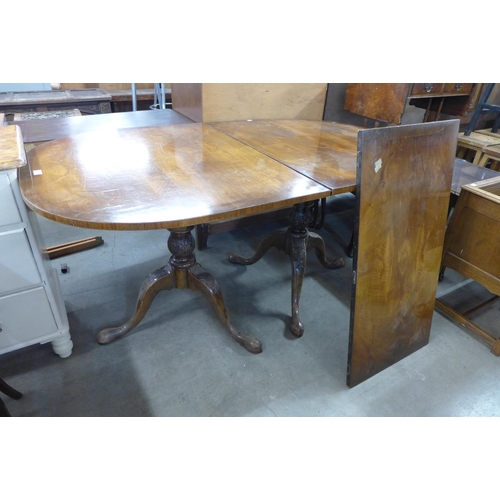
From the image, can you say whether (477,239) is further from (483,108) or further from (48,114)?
(48,114)

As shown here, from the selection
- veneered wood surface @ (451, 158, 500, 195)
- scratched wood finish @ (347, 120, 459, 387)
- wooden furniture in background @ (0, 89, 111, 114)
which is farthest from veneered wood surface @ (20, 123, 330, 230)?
wooden furniture in background @ (0, 89, 111, 114)

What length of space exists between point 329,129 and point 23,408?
1888mm

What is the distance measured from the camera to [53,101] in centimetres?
320

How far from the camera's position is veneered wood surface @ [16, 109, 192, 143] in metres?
1.89

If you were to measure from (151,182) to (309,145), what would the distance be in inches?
31.3

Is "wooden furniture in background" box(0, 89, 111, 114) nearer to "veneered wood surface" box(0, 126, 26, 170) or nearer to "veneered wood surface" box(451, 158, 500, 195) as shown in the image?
"veneered wood surface" box(0, 126, 26, 170)

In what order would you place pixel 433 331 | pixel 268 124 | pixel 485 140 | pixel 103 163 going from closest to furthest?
pixel 103 163
pixel 433 331
pixel 268 124
pixel 485 140

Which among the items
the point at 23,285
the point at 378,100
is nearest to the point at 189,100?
the point at 378,100

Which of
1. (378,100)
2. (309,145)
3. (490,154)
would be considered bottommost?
(490,154)

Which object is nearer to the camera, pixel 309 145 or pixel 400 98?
pixel 309 145

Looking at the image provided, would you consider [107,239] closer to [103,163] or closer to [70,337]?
[70,337]

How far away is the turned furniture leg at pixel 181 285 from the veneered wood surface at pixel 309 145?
0.56 m
